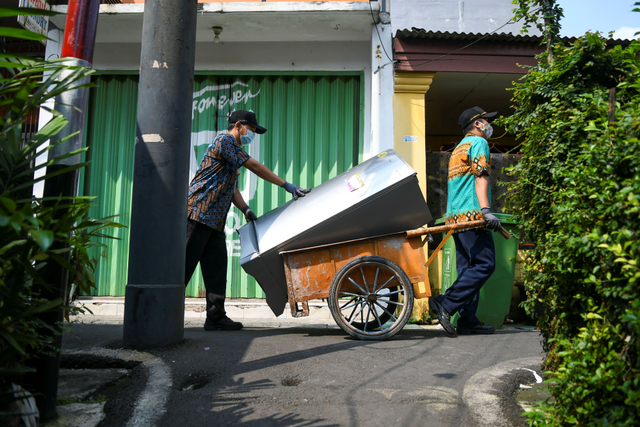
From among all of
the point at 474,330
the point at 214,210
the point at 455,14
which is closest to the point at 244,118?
the point at 214,210

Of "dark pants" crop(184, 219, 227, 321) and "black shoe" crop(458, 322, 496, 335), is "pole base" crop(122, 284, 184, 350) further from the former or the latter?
"black shoe" crop(458, 322, 496, 335)

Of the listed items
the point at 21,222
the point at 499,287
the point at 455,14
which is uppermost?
the point at 455,14

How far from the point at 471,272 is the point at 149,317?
270 cm

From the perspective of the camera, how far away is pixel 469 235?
4492 millimetres

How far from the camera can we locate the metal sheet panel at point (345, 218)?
400cm

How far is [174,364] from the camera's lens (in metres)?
3.09

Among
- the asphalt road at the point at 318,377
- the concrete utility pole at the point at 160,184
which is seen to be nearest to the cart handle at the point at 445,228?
the asphalt road at the point at 318,377

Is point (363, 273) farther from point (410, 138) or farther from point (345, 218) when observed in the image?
point (410, 138)

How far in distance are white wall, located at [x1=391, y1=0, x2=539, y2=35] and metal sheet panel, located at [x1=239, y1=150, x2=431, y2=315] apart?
161 inches

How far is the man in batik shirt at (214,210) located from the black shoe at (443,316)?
150 centimetres

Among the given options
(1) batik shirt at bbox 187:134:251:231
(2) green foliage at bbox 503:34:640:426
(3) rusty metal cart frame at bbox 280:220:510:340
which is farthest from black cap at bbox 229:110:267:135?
(2) green foliage at bbox 503:34:640:426

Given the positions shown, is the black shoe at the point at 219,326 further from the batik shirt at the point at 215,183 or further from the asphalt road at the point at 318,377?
the batik shirt at the point at 215,183

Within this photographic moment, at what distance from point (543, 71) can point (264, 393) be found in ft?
7.30

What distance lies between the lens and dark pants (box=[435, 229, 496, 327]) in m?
4.39
